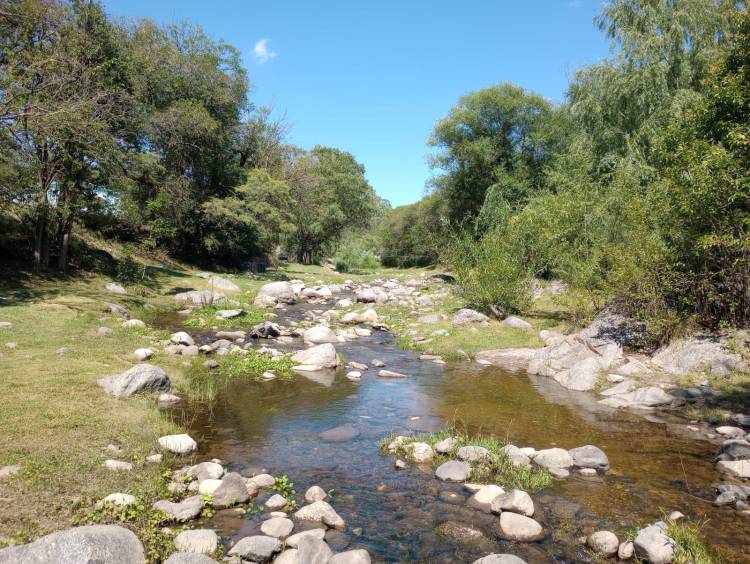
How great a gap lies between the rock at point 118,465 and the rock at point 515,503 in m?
5.14

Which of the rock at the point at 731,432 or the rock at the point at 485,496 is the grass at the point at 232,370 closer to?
the rock at the point at 485,496

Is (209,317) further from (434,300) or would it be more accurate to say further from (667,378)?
(667,378)

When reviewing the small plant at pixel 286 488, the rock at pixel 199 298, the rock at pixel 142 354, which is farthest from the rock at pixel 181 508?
the rock at pixel 199 298

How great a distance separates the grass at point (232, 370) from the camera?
36.2ft

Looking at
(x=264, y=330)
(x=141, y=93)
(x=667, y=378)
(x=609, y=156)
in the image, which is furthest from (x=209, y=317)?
(x=609, y=156)

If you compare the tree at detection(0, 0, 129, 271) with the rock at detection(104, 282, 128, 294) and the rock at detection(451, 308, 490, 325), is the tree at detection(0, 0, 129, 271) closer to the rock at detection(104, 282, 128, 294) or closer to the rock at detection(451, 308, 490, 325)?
the rock at detection(104, 282, 128, 294)

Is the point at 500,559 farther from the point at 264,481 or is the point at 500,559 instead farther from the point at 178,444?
the point at 178,444

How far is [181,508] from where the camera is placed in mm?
5645

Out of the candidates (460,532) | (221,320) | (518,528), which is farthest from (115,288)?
(518,528)

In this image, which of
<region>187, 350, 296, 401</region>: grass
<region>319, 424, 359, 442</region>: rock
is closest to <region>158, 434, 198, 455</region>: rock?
<region>319, 424, 359, 442</region>: rock

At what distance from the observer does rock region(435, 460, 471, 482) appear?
7203 millimetres

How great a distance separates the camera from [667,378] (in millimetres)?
12727

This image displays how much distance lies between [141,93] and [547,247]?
2745cm

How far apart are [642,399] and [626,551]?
724 centimetres
